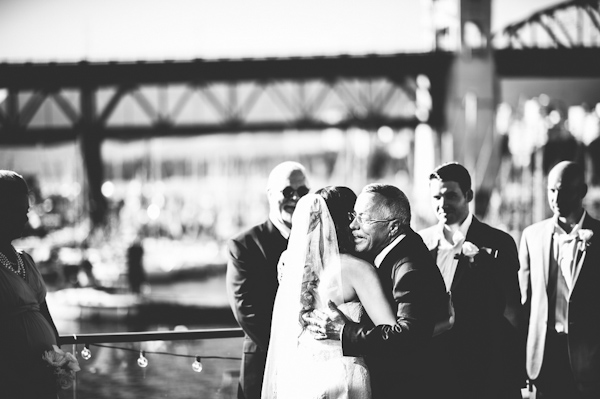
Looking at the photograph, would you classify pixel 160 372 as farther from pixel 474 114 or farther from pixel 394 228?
pixel 474 114

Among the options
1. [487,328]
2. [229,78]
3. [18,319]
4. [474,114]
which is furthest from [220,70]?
[18,319]

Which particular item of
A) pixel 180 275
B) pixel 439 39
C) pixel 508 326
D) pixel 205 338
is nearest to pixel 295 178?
pixel 205 338

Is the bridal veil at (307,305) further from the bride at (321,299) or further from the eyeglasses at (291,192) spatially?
the eyeglasses at (291,192)

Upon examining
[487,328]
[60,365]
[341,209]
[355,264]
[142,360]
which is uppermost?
[341,209]

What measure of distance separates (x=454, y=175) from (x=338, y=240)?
49.6 inches

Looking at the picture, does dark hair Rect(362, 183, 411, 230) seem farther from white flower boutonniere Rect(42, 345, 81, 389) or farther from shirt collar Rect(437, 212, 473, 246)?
white flower boutonniere Rect(42, 345, 81, 389)

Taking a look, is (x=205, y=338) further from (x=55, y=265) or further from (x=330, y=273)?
(x=55, y=265)

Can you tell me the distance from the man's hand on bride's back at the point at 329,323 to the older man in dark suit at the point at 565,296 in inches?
69.4

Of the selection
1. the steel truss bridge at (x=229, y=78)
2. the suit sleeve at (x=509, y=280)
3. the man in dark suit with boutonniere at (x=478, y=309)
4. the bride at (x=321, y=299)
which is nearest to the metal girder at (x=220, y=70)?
the steel truss bridge at (x=229, y=78)

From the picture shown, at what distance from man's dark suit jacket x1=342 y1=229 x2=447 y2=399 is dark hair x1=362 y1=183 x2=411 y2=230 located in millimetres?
88

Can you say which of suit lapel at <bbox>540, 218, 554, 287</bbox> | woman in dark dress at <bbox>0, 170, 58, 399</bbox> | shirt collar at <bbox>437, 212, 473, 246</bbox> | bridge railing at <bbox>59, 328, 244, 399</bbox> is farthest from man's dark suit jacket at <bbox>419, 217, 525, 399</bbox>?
woman in dark dress at <bbox>0, 170, 58, 399</bbox>

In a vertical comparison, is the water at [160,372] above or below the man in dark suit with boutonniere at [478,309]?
below

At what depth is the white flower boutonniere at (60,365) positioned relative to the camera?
12.9ft

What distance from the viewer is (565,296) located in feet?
16.0
